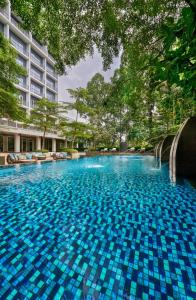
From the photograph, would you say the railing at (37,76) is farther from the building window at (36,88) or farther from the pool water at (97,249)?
the pool water at (97,249)

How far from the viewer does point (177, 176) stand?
291 inches

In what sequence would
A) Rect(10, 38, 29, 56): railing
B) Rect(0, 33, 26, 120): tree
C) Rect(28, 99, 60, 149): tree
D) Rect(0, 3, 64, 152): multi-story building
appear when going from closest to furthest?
1. Rect(0, 33, 26, 120): tree
2. Rect(28, 99, 60, 149): tree
3. Rect(0, 3, 64, 152): multi-story building
4. Rect(10, 38, 29, 56): railing

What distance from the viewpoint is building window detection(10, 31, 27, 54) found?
26.3 m

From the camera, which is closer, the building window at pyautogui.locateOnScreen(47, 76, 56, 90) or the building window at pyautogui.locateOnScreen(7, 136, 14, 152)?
the building window at pyautogui.locateOnScreen(7, 136, 14, 152)

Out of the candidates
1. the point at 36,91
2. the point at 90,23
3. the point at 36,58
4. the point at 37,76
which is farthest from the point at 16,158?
the point at 36,58

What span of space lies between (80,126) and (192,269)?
21261mm

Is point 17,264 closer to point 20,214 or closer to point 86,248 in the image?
point 86,248

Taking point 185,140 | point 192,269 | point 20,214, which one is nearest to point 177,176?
point 185,140

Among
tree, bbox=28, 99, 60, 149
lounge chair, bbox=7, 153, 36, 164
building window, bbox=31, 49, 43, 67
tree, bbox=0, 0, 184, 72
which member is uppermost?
building window, bbox=31, 49, 43, 67

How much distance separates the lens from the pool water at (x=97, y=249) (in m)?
1.80

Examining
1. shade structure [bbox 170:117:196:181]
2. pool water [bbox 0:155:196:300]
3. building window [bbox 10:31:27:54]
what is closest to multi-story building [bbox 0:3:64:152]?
building window [bbox 10:31:27:54]

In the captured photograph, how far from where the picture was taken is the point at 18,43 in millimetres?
27609

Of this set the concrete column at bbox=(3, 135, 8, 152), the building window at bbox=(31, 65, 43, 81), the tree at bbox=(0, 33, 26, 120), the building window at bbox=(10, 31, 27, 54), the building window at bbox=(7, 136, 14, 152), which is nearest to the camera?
the tree at bbox=(0, 33, 26, 120)

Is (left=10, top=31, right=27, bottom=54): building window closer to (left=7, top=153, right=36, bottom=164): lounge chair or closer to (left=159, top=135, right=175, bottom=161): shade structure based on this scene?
(left=7, top=153, right=36, bottom=164): lounge chair
